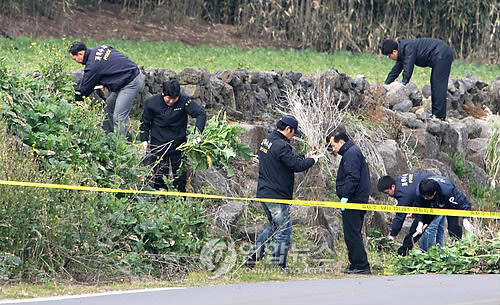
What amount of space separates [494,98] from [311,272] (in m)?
12.4

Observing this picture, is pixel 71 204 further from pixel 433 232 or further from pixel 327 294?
pixel 433 232

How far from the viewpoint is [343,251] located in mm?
14305

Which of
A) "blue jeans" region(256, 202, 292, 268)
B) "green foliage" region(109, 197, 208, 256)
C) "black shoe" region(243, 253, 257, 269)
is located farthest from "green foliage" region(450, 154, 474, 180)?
"green foliage" region(109, 197, 208, 256)

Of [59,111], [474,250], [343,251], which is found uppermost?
[59,111]

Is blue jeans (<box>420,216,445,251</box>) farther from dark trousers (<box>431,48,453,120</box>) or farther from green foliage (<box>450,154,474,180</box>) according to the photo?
dark trousers (<box>431,48,453,120</box>)

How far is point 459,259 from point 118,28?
19.6 metres

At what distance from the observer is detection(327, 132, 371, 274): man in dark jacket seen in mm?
12195

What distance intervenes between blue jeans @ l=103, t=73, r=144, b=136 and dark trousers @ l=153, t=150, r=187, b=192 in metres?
0.69

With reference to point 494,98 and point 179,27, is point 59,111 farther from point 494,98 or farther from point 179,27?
point 179,27

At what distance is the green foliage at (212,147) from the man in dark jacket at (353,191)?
1.57m

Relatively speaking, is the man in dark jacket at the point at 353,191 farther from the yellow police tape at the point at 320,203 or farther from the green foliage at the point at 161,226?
the green foliage at the point at 161,226

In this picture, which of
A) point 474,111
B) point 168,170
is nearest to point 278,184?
point 168,170

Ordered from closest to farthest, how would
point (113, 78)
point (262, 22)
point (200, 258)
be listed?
point (200, 258) < point (113, 78) < point (262, 22)

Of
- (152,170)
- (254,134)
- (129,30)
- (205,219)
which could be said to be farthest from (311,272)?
(129,30)
